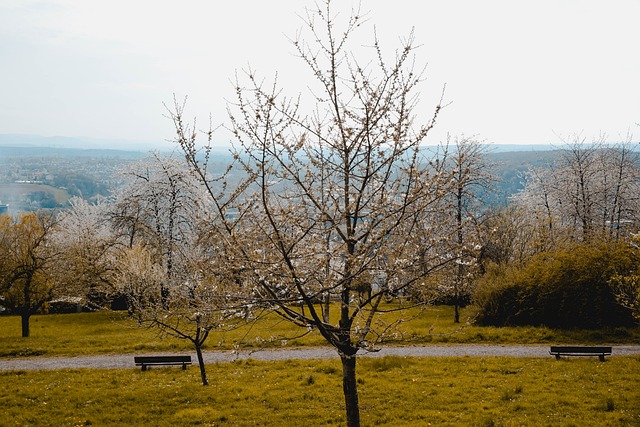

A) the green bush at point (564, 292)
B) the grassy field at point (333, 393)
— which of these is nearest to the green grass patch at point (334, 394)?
the grassy field at point (333, 393)

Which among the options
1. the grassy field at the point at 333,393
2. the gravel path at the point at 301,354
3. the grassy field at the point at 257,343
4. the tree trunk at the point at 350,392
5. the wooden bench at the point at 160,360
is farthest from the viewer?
the grassy field at the point at 257,343

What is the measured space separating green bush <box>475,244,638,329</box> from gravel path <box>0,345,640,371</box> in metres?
2.42

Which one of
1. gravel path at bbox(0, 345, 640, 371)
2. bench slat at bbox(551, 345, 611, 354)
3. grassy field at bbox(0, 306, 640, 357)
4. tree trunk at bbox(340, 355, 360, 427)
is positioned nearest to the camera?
tree trunk at bbox(340, 355, 360, 427)

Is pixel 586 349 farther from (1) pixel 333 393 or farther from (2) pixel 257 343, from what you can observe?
(2) pixel 257 343

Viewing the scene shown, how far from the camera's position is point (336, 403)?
1156 cm

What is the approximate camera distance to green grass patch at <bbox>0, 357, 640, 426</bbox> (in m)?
10.4

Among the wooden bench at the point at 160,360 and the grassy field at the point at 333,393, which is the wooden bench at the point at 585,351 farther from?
the wooden bench at the point at 160,360

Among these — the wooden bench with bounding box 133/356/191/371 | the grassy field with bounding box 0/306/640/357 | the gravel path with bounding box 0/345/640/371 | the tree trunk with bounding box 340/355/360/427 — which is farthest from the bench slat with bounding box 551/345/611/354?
the wooden bench with bounding box 133/356/191/371

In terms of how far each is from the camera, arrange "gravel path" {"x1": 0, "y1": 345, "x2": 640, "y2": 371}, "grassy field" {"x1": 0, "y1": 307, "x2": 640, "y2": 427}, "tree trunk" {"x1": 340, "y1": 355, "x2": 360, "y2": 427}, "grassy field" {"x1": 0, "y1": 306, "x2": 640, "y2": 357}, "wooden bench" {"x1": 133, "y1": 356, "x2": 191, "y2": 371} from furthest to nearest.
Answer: "grassy field" {"x1": 0, "y1": 306, "x2": 640, "y2": 357}, "gravel path" {"x1": 0, "y1": 345, "x2": 640, "y2": 371}, "wooden bench" {"x1": 133, "y1": 356, "x2": 191, "y2": 371}, "grassy field" {"x1": 0, "y1": 307, "x2": 640, "y2": 427}, "tree trunk" {"x1": 340, "y1": 355, "x2": 360, "y2": 427}

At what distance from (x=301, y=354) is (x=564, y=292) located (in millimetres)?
10365

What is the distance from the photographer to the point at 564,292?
2022 centimetres

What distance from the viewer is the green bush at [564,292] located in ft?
64.5

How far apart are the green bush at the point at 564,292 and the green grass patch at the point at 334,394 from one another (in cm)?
501

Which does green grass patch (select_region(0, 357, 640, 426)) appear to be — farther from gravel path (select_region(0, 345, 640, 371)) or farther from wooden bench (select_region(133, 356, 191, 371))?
gravel path (select_region(0, 345, 640, 371))
